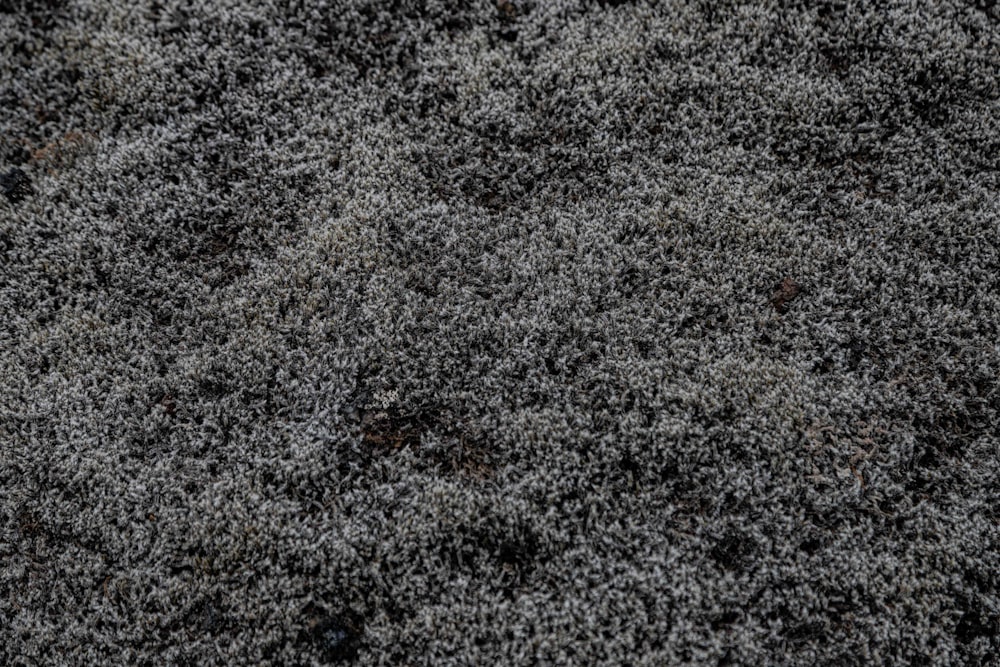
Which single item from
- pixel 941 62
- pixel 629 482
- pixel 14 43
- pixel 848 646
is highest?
pixel 941 62

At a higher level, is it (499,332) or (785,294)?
(785,294)

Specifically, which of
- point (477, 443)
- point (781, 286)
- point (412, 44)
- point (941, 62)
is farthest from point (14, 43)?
point (941, 62)

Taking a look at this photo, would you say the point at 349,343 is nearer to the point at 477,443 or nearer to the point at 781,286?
the point at 477,443

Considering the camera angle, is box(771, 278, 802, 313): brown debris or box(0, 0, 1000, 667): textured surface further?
box(771, 278, 802, 313): brown debris

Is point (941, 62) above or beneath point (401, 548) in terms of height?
above

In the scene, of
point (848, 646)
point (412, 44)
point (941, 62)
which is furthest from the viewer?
point (412, 44)

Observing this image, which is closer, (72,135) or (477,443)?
(477,443)

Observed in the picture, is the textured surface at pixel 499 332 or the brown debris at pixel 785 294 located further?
the brown debris at pixel 785 294

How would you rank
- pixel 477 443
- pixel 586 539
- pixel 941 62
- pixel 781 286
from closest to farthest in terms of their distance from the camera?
pixel 586 539 → pixel 477 443 → pixel 781 286 → pixel 941 62
